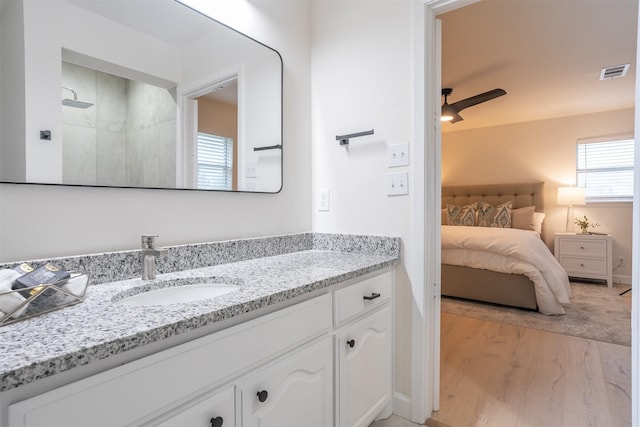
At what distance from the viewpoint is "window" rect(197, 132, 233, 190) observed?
4.64 feet

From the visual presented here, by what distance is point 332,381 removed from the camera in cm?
119

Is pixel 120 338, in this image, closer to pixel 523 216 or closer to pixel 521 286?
pixel 521 286

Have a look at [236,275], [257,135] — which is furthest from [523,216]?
[236,275]

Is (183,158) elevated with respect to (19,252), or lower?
elevated

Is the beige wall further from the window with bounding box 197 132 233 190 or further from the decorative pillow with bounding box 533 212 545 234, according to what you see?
the window with bounding box 197 132 233 190

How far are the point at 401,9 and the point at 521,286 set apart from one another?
2.82m

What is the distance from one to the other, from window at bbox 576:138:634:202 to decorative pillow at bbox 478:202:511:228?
45.0 inches

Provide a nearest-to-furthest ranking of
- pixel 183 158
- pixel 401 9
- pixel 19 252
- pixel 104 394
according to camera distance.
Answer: pixel 104 394 < pixel 19 252 < pixel 183 158 < pixel 401 9

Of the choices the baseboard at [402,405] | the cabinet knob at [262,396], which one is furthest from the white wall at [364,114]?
the cabinet knob at [262,396]

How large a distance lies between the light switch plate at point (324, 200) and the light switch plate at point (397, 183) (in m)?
0.38

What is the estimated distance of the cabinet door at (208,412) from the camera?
71 cm

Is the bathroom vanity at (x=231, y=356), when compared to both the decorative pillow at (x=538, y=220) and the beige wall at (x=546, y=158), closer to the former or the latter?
the decorative pillow at (x=538, y=220)

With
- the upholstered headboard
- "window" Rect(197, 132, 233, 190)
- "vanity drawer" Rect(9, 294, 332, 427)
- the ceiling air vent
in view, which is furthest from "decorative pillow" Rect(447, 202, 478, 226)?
"vanity drawer" Rect(9, 294, 332, 427)

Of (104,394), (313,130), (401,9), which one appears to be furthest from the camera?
(313,130)
